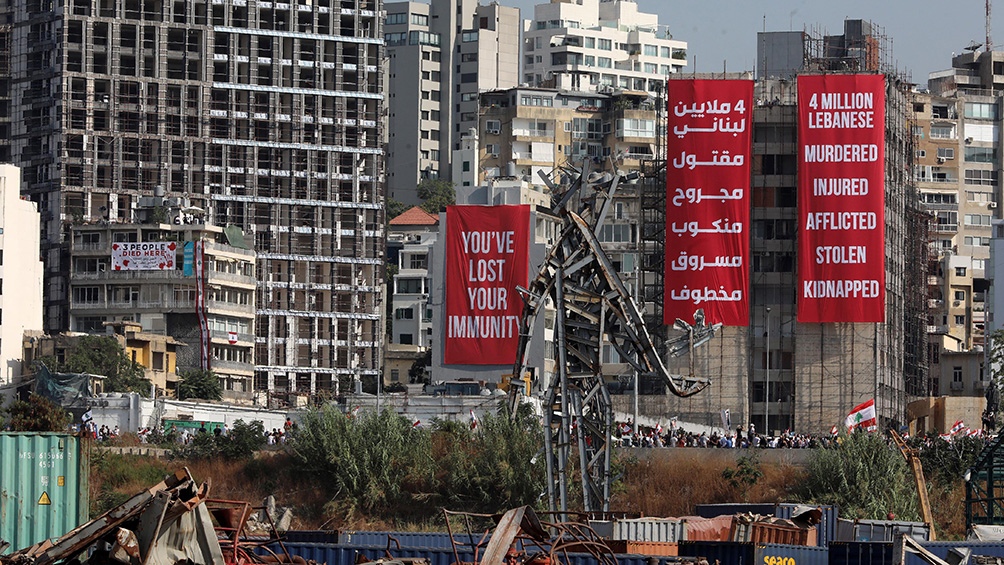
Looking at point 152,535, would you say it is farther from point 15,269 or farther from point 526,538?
point 15,269

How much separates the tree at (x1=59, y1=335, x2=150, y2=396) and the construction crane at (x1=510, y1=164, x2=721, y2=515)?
77.4 m

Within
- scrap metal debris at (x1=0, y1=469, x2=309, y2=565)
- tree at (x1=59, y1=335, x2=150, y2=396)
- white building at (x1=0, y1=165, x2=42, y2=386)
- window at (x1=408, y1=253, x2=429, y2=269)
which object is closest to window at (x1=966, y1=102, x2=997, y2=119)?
window at (x1=408, y1=253, x2=429, y2=269)

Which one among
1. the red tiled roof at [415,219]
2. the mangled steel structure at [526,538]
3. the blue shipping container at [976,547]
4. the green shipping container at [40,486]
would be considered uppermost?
the red tiled roof at [415,219]

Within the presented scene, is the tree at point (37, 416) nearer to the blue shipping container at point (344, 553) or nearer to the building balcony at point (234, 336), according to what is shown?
the building balcony at point (234, 336)

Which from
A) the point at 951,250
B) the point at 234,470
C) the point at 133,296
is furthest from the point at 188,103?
the point at 951,250

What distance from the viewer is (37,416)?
95938 mm

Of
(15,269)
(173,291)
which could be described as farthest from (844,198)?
(15,269)

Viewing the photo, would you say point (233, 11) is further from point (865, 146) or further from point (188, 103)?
point (865, 146)

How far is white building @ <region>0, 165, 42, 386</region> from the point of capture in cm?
12938

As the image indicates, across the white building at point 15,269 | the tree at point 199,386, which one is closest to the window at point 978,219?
the tree at point 199,386

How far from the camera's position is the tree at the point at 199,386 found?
13175 centimetres

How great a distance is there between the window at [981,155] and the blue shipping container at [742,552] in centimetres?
15142

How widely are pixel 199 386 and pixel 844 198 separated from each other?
153 feet

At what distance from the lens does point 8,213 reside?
130m
